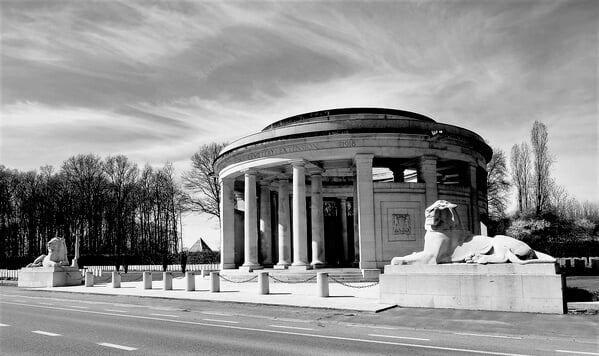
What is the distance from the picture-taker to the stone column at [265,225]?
4075cm

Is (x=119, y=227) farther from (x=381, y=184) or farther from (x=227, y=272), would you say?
(x=381, y=184)

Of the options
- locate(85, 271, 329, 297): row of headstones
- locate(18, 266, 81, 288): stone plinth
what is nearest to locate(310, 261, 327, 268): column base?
locate(85, 271, 329, 297): row of headstones

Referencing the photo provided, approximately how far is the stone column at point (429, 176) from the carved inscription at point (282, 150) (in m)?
6.54

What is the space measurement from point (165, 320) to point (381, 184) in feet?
56.3

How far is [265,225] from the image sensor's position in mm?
41094

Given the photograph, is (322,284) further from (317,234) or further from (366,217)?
(317,234)

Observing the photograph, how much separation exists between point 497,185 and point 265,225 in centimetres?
3019

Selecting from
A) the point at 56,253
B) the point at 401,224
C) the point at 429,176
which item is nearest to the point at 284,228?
Answer: the point at 401,224

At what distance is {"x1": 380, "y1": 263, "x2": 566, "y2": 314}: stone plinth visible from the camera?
15.8 meters

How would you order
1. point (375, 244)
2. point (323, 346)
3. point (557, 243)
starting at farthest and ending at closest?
1. point (557, 243)
2. point (375, 244)
3. point (323, 346)

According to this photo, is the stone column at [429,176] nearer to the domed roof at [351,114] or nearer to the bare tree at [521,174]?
the domed roof at [351,114]

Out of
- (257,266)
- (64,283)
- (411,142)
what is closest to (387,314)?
(411,142)

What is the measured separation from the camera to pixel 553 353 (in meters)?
10.0

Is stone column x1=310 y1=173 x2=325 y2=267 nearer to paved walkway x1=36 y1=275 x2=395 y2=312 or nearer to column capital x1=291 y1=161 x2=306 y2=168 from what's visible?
column capital x1=291 y1=161 x2=306 y2=168
